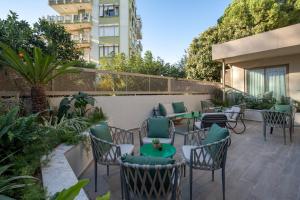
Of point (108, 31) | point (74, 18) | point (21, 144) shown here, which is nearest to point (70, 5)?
point (74, 18)

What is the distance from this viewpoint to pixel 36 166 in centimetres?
257

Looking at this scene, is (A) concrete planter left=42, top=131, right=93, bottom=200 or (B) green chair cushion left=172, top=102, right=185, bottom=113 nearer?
(A) concrete planter left=42, top=131, right=93, bottom=200

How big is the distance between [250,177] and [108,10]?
2289 centimetres

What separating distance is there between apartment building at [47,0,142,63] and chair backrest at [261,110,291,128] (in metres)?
18.0

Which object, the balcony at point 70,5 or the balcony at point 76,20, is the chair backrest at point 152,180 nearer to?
the balcony at point 76,20

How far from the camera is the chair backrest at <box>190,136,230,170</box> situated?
304 cm

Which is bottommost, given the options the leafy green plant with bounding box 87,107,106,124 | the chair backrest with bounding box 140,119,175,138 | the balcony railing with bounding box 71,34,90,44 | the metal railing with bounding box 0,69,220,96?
the chair backrest with bounding box 140,119,175,138

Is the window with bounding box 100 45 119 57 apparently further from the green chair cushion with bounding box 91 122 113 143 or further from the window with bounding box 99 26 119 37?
the green chair cushion with bounding box 91 122 113 143

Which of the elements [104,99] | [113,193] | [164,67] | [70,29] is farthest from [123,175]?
[70,29]

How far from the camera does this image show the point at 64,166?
2.81m

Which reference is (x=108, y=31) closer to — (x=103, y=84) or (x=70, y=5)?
(x=70, y=5)

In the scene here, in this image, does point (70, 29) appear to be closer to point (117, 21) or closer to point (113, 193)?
point (117, 21)

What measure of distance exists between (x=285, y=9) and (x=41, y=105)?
1760 centimetres

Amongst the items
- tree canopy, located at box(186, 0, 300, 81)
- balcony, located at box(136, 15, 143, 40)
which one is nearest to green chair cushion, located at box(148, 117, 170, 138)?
tree canopy, located at box(186, 0, 300, 81)
